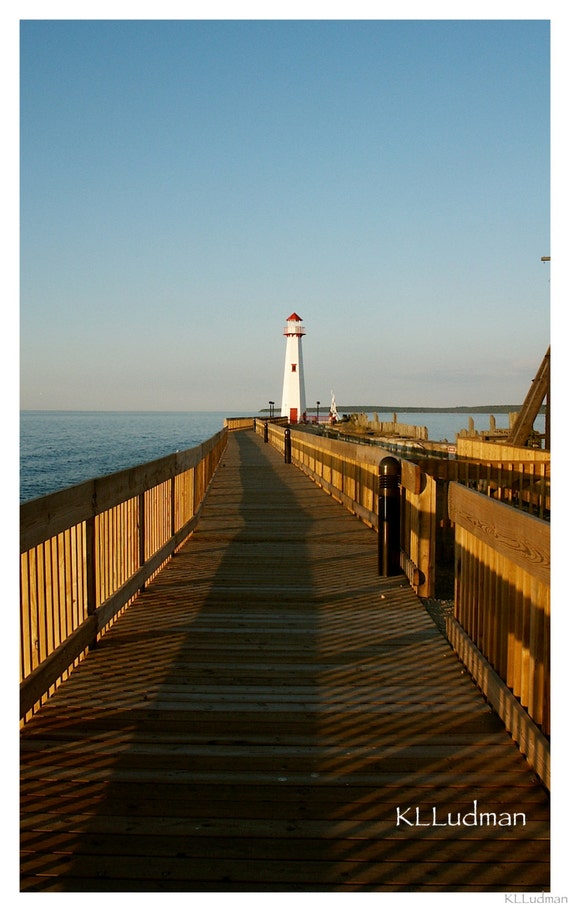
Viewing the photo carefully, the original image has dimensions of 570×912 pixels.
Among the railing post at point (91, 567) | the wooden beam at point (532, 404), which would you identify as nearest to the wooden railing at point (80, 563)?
the railing post at point (91, 567)

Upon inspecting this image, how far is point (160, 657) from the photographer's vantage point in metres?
5.02

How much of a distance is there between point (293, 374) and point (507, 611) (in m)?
61.8

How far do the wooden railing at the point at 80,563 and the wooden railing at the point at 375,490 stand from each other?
9.10ft

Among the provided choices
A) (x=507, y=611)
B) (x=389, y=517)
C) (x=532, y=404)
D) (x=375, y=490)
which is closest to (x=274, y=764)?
(x=507, y=611)

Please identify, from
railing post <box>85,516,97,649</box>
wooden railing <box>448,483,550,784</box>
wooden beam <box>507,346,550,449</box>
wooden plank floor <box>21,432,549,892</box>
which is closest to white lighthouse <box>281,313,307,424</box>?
wooden beam <box>507,346,550,449</box>

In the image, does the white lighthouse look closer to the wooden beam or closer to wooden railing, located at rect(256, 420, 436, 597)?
wooden railing, located at rect(256, 420, 436, 597)

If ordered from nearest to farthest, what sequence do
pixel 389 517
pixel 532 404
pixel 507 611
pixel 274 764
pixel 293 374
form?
pixel 274 764 < pixel 507 611 < pixel 389 517 < pixel 532 404 < pixel 293 374

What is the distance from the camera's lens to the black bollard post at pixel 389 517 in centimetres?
710

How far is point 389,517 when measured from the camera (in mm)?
7195

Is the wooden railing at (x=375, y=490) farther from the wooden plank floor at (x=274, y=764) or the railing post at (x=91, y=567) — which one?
the railing post at (x=91, y=567)

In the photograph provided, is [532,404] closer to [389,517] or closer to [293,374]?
[389,517]
